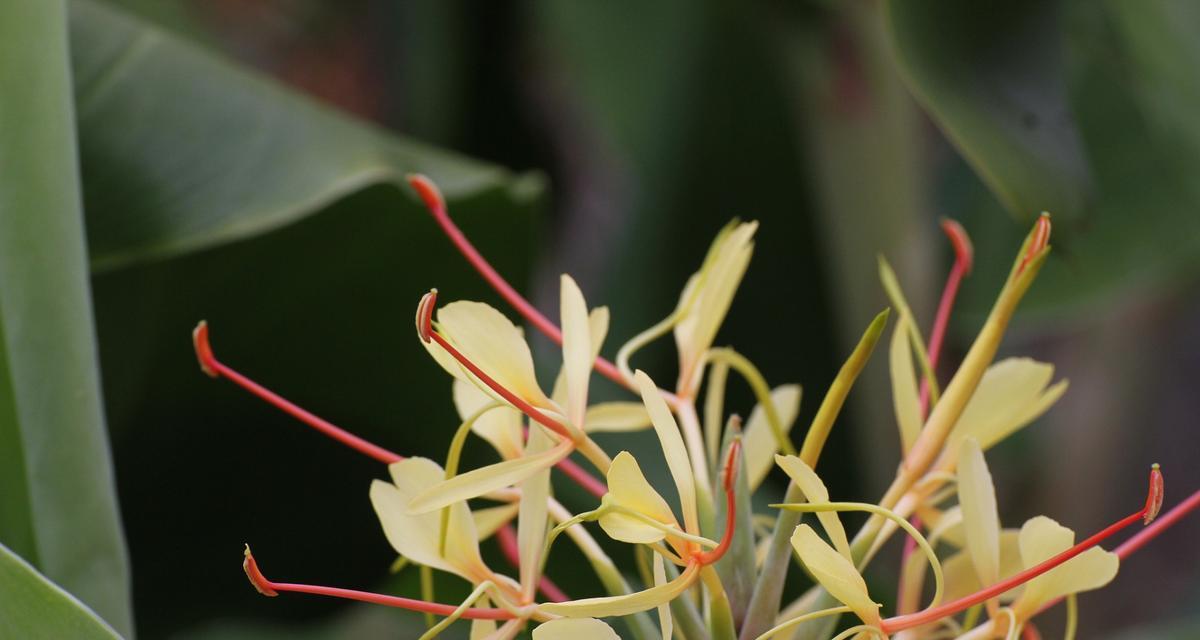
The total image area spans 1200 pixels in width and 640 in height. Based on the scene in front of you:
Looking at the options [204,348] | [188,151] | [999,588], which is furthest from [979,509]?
[188,151]

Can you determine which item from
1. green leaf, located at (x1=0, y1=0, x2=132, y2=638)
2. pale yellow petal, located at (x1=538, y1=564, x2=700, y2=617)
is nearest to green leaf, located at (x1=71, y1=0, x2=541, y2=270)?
green leaf, located at (x1=0, y1=0, x2=132, y2=638)

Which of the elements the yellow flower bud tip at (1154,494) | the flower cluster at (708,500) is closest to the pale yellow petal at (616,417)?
the flower cluster at (708,500)

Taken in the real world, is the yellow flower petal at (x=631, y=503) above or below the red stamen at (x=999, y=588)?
above

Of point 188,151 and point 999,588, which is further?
point 188,151

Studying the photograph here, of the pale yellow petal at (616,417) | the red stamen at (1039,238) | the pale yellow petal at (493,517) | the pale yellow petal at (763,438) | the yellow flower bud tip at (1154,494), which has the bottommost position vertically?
the pale yellow petal at (493,517)

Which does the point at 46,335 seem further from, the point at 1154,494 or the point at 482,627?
the point at 1154,494

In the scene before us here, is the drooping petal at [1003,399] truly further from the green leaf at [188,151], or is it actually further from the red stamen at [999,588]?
the green leaf at [188,151]

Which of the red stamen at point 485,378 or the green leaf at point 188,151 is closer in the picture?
the red stamen at point 485,378

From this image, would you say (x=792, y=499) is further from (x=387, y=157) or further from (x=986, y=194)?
(x=986, y=194)
